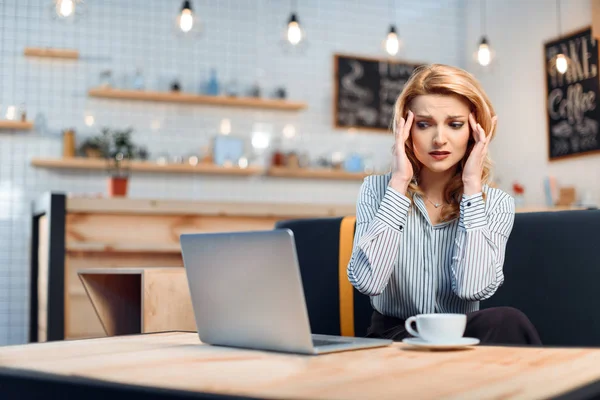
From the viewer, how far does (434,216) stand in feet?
6.53

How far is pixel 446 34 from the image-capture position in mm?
6492

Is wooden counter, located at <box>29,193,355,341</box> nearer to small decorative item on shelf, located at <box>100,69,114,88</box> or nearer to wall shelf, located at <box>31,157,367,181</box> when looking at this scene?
wall shelf, located at <box>31,157,367,181</box>

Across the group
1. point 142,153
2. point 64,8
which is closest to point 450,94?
point 64,8

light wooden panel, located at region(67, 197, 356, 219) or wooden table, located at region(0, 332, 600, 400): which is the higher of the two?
light wooden panel, located at region(67, 197, 356, 219)

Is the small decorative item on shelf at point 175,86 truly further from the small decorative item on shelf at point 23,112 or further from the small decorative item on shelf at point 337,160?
the small decorative item on shelf at point 337,160

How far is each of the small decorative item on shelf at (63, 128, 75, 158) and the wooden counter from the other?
1.32 metres

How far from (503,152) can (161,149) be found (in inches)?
109

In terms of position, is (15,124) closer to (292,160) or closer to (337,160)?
Answer: (292,160)

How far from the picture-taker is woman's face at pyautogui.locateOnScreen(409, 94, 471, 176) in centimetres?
190

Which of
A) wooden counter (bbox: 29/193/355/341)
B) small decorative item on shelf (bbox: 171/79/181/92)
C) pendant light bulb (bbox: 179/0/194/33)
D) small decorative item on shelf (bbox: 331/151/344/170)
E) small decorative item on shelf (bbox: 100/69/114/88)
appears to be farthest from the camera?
small decorative item on shelf (bbox: 331/151/344/170)

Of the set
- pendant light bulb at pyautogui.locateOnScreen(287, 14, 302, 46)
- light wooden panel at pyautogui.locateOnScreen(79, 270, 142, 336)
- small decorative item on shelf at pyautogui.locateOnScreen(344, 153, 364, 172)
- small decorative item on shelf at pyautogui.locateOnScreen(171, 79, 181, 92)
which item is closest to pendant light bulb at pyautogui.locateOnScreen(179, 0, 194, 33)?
pendant light bulb at pyautogui.locateOnScreen(287, 14, 302, 46)

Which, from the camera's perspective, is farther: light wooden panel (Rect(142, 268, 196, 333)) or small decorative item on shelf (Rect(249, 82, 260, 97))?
small decorative item on shelf (Rect(249, 82, 260, 97))

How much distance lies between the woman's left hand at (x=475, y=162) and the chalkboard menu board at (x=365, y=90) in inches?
159

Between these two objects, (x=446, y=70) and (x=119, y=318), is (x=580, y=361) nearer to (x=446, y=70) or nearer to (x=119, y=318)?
(x=446, y=70)
